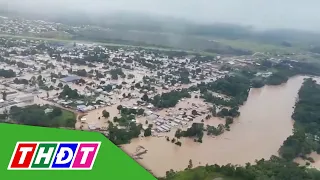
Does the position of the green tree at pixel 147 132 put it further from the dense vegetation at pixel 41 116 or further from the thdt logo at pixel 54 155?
the thdt logo at pixel 54 155

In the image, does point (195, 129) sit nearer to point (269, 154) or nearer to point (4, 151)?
point (269, 154)

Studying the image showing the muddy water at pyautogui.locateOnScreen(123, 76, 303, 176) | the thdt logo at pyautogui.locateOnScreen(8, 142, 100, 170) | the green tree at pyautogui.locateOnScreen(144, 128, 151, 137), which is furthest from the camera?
the green tree at pyautogui.locateOnScreen(144, 128, 151, 137)

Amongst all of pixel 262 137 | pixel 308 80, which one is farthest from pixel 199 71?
pixel 262 137

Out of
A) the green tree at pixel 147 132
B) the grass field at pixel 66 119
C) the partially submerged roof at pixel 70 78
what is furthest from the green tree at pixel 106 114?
Result: the partially submerged roof at pixel 70 78

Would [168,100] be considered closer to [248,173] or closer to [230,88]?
[230,88]

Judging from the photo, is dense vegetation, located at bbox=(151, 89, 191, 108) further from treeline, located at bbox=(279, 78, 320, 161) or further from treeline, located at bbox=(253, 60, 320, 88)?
treeline, located at bbox=(253, 60, 320, 88)

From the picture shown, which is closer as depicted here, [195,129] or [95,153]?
[95,153]

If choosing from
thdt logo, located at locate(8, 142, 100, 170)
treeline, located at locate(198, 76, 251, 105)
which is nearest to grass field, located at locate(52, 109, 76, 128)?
treeline, located at locate(198, 76, 251, 105)
